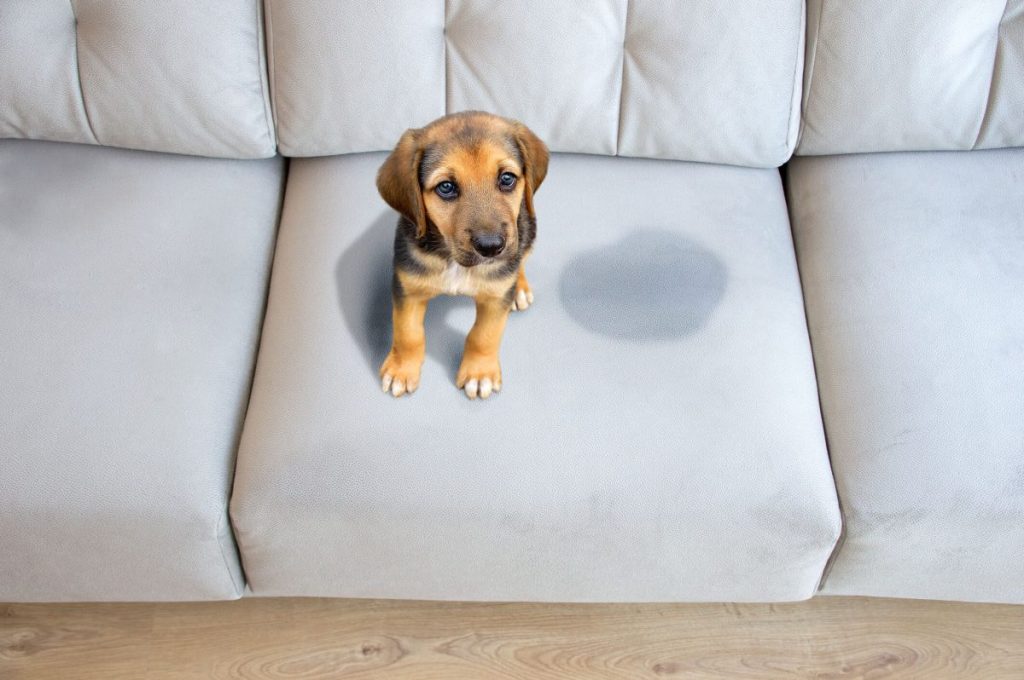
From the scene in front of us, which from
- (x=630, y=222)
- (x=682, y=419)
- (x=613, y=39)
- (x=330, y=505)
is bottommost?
(x=330, y=505)

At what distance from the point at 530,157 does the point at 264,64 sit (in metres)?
0.76

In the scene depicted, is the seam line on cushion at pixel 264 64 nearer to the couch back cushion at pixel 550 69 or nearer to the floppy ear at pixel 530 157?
the couch back cushion at pixel 550 69

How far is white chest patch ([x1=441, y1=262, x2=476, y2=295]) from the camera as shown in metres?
1.59

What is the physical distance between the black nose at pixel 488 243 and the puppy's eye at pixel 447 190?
9 cm

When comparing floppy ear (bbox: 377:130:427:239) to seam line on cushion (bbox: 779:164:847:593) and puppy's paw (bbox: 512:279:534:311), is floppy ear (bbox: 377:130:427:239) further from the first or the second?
seam line on cushion (bbox: 779:164:847:593)

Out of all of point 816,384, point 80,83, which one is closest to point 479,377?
point 816,384

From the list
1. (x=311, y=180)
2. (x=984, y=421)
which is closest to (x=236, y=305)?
(x=311, y=180)

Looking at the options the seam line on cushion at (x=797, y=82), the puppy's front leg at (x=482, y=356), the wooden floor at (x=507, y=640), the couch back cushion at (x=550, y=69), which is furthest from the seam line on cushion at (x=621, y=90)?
the wooden floor at (x=507, y=640)

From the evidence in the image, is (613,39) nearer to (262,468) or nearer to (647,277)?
(647,277)

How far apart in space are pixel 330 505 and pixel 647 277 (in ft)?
2.61

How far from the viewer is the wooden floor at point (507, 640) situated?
77.0 inches

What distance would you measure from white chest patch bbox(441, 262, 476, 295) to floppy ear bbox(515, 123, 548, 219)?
0.16 meters

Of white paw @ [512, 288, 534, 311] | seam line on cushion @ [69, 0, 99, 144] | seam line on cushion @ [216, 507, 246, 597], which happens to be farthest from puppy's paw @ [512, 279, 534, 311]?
seam line on cushion @ [69, 0, 99, 144]

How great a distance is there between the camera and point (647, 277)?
1.86 metres
